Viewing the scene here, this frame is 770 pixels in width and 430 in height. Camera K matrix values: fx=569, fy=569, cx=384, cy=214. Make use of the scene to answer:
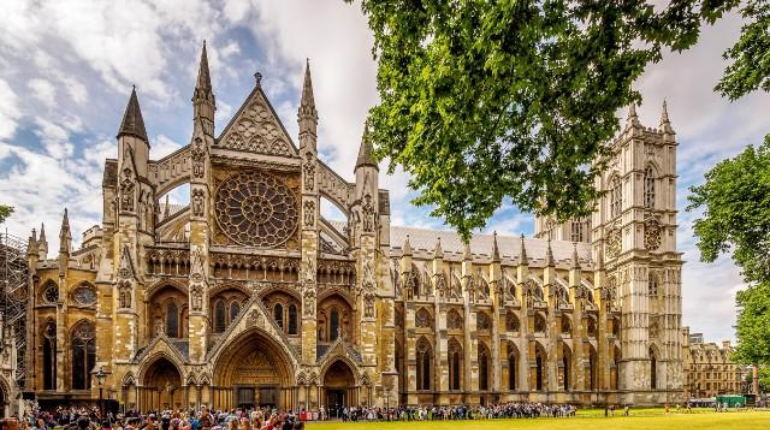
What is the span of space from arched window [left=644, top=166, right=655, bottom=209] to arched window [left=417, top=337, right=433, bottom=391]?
27277 mm

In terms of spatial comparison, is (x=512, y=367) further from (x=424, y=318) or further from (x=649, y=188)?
(x=649, y=188)

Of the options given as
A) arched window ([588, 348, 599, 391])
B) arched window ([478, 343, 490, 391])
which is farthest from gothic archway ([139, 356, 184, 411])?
arched window ([588, 348, 599, 391])

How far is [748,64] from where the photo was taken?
15.4 m

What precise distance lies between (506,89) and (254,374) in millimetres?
25794

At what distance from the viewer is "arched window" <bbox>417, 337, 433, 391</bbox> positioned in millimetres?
46281

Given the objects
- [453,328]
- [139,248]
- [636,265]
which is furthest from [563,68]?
[636,265]

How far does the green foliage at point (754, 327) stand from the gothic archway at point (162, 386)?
27441mm

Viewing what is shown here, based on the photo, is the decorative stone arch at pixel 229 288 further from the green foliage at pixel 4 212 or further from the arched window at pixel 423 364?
the arched window at pixel 423 364

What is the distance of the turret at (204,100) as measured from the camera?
32.0 meters

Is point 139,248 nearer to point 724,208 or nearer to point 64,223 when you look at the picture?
point 64,223

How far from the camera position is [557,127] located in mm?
11648

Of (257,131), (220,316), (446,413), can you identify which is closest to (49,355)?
(220,316)

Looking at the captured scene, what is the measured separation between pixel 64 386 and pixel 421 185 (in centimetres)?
2955

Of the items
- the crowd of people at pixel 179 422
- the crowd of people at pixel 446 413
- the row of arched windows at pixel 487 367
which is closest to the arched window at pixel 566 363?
the row of arched windows at pixel 487 367
